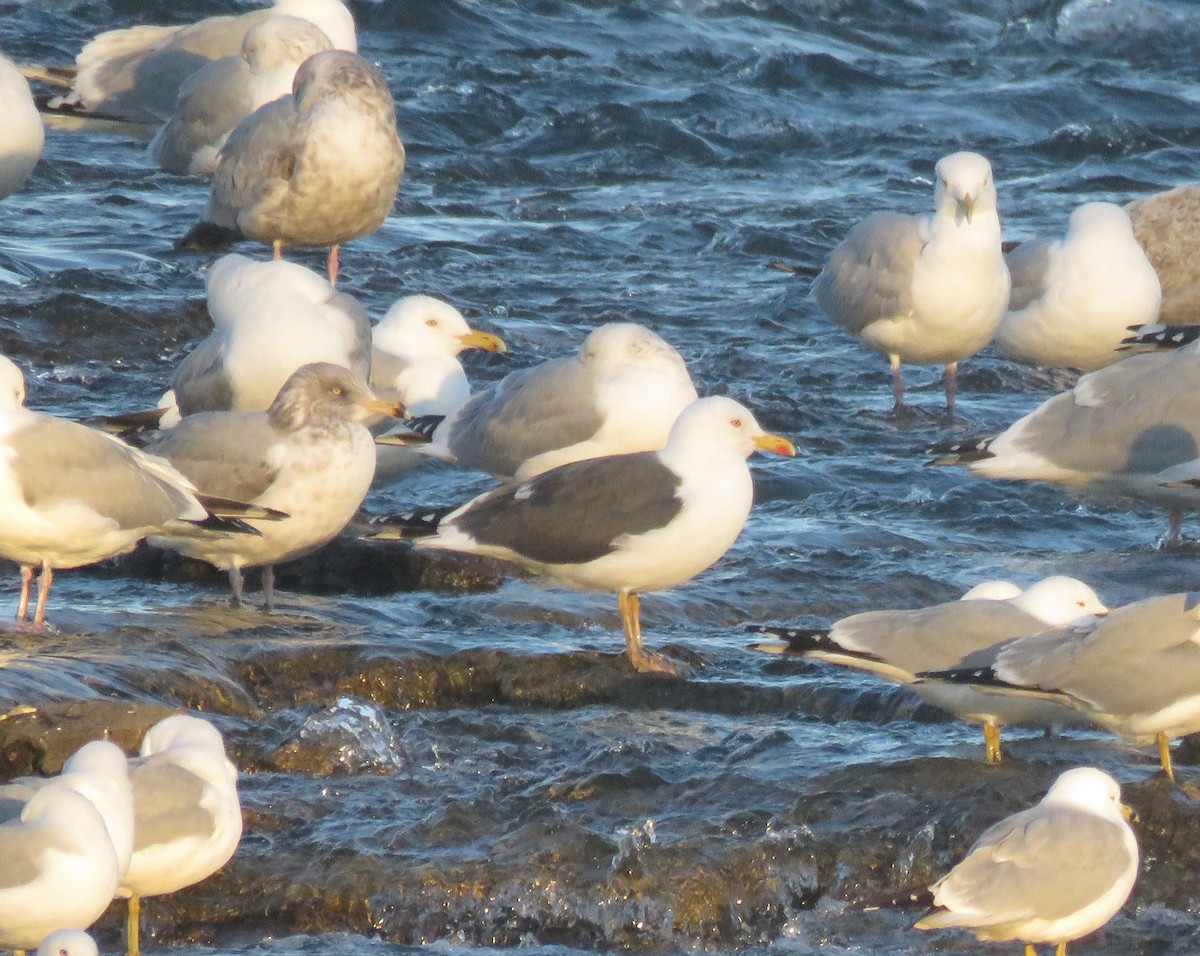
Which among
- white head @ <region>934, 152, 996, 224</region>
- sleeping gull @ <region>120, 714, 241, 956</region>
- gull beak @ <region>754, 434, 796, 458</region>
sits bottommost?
sleeping gull @ <region>120, 714, 241, 956</region>

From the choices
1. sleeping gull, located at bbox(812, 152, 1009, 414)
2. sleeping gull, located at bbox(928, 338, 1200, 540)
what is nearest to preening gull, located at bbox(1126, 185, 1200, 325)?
sleeping gull, located at bbox(812, 152, 1009, 414)

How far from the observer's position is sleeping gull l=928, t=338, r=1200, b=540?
891 cm

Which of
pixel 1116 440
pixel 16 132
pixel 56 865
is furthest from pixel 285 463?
pixel 16 132

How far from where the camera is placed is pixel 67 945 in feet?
13.3

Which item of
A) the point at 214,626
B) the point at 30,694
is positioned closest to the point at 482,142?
the point at 214,626

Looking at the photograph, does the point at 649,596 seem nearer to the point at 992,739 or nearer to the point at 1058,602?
the point at 1058,602

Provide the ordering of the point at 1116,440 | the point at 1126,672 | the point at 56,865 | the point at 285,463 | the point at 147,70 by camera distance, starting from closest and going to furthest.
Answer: the point at 56,865 < the point at 1126,672 < the point at 285,463 < the point at 1116,440 < the point at 147,70

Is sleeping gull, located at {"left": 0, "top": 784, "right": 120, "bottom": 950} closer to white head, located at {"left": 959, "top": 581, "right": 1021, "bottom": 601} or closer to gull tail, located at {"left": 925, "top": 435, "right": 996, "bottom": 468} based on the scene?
white head, located at {"left": 959, "top": 581, "right": 1021, "bottom": 601}

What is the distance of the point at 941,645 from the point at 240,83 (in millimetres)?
8346

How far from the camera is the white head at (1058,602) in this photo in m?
6.47

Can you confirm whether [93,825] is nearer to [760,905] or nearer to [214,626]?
[760,905]

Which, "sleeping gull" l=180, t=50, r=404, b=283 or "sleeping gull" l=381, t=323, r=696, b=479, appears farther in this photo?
"sleeping gull" l=180, t=50, r=404, b=283

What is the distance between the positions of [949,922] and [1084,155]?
43.5 ft

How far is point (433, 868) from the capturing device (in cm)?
525
